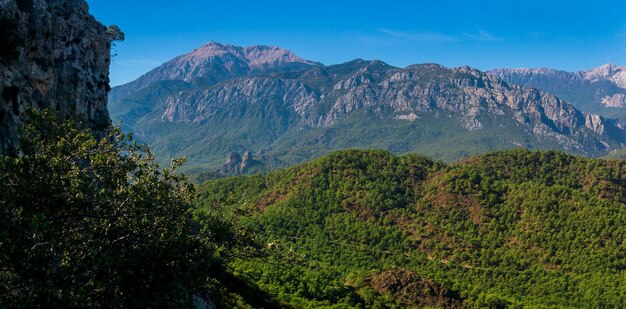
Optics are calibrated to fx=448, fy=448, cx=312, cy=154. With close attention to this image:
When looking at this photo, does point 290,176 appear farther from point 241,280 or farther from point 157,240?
point 157,240

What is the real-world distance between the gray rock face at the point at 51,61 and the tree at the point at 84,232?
294 inches

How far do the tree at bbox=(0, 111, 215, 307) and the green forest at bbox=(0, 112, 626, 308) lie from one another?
0.23 ft

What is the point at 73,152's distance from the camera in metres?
21.7

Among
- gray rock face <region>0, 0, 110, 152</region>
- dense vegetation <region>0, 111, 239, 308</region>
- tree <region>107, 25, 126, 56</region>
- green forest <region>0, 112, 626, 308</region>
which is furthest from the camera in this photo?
tree <region>107, 25, 126, 56</region>

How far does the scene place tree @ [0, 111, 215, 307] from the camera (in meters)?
17.6

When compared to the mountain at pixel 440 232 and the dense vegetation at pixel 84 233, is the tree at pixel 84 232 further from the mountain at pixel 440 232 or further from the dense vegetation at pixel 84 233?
the mountain at pixel 440 232

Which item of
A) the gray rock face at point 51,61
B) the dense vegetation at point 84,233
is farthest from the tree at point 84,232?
the gray rock face at point 51,61

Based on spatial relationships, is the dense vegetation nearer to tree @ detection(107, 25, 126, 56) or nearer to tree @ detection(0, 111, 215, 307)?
tree @ detection(0, 111, 215, 307)

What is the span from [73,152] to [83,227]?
12.2ft

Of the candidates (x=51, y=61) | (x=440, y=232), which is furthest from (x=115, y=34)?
(x=440, y=232)

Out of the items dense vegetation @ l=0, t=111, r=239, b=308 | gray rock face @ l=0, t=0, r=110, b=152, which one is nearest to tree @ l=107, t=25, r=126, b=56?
gray rock face @ l=0, t=0, r=110, b=152

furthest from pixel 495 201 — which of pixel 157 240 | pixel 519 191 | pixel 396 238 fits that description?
pixel 157 240

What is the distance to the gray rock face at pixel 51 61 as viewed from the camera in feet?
109

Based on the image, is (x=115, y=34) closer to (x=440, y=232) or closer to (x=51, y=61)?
(x=51, y=61)
